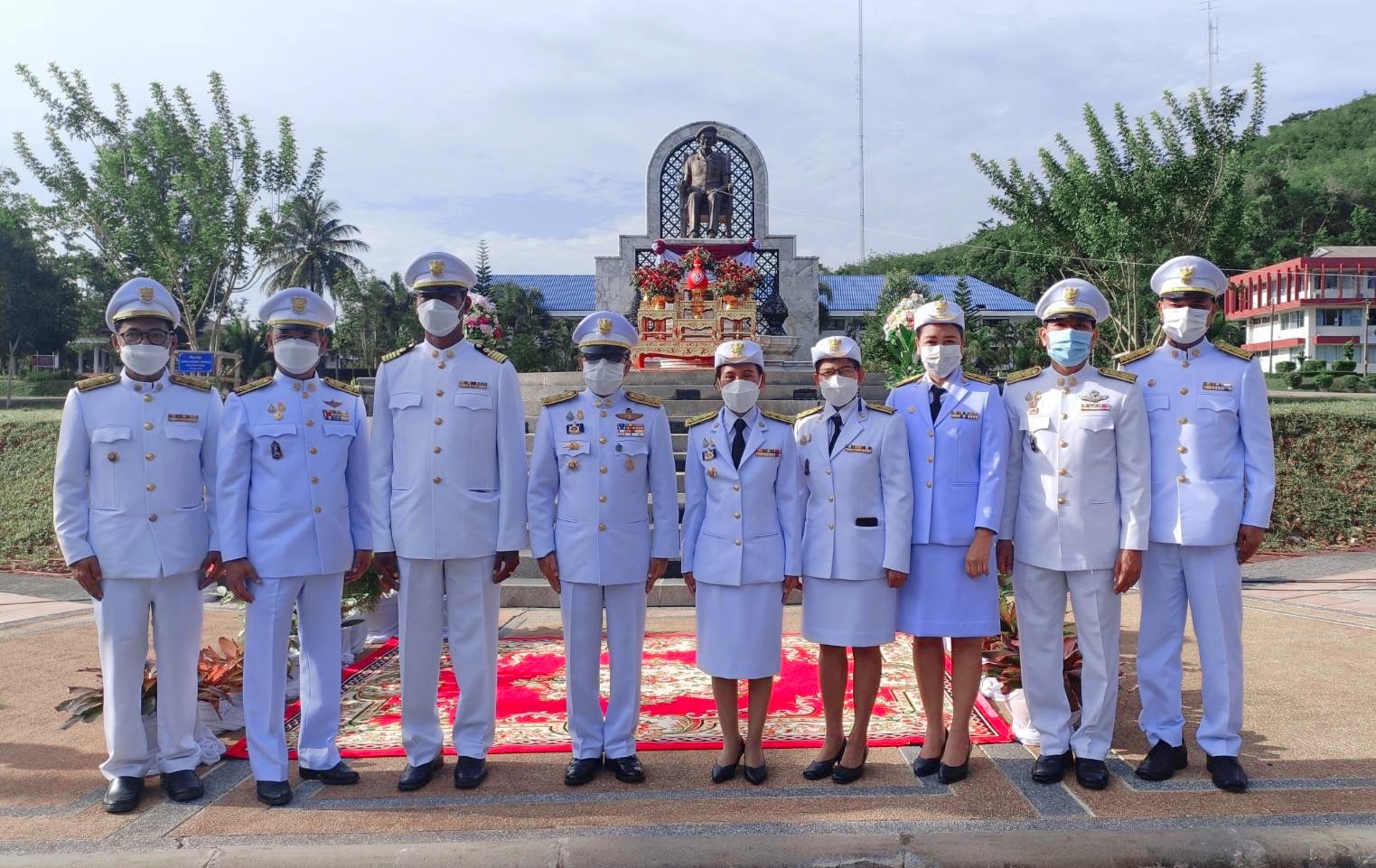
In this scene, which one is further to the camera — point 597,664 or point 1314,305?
point 1314,305

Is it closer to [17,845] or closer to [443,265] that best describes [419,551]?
[443,265]

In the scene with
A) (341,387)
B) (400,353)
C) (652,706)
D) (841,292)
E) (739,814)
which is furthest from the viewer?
(841,292)

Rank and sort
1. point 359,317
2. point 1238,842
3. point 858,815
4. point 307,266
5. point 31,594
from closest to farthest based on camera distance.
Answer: point 1238,842, point 858,815, point 31,594, point 359,317, point 307,266

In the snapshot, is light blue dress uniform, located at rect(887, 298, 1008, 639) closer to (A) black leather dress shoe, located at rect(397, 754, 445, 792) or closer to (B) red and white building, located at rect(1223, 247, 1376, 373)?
(A) black leather dress shoe, located at rect(397, 754, 445, 792)

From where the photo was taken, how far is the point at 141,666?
3846mm

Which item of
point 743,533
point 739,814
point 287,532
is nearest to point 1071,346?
point 743,533

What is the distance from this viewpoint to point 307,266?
131ft

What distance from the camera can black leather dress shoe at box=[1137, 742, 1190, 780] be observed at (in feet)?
12.6

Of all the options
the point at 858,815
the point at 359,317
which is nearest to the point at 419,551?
the point at 858,815

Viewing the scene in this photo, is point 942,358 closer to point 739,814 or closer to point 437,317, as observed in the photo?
point 739,814

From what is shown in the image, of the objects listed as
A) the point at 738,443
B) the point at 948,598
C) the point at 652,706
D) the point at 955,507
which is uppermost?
the point at 738,443

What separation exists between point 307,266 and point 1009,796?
41.5 m

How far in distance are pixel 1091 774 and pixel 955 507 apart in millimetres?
1225

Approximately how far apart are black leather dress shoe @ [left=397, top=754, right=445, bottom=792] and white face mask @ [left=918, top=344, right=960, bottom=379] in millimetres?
2760
